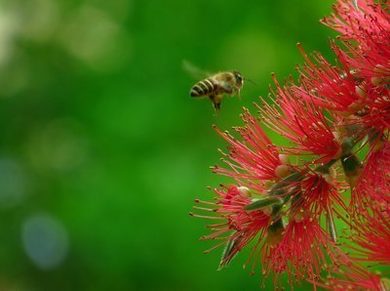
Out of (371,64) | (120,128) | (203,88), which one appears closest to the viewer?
(371,64)

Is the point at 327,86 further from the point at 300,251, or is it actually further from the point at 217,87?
the point at 217,87

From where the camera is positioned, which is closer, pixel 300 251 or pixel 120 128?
pixel 300 251

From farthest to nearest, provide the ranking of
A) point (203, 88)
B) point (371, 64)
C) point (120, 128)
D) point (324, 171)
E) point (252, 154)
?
point (120, 128) → point (203, 88) → point (252, 154) → point (324, 171) → point (371, 64)

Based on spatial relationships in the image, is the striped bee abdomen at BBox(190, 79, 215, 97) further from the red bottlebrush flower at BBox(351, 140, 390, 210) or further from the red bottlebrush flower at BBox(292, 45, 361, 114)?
the red bottlebrush flower at BBox(351, 140, 390, 210)

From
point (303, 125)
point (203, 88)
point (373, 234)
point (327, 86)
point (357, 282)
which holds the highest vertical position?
point (203, 88)

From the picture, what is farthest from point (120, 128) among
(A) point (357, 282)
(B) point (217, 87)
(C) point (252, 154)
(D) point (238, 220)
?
(A) point (357, 282)

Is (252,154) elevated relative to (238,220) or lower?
elevated

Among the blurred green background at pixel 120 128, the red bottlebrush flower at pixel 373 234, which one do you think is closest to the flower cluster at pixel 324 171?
the red bottlebrush flower at pixel 373 234
